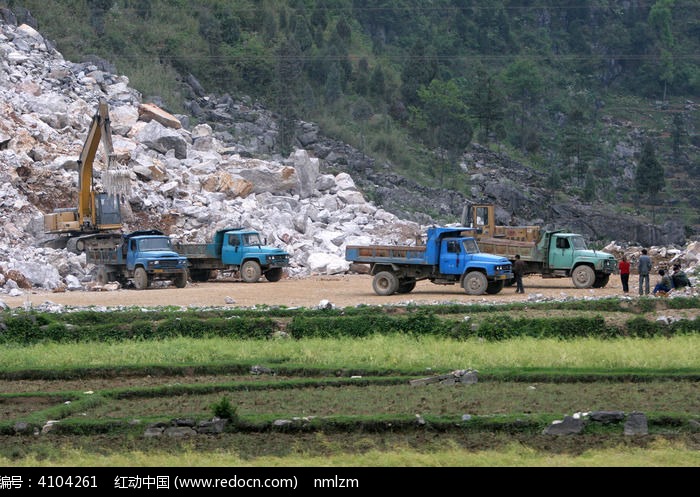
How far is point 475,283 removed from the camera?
115ft

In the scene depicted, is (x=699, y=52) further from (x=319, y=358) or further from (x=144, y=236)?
(x=319, y=358)

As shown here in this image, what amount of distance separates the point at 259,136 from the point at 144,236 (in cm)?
3299

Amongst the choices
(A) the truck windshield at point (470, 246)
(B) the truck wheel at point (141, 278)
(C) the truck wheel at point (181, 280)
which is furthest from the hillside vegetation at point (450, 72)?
(A) the truck windshield at point (470, 246)

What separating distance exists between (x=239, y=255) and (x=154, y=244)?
3403 millimetres

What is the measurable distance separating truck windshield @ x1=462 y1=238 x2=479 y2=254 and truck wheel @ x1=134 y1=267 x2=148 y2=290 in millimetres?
12357

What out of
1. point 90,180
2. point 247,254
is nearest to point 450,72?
point 90,180

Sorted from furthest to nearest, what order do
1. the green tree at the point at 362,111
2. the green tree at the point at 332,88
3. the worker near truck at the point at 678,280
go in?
1. the green tree at the point at 332,88
2. the green tree at the point at 362,111
3. the worker near truck at the point at 678,280

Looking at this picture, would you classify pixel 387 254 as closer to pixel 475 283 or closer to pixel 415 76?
pixel 475 283

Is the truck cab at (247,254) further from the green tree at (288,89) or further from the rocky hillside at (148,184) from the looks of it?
the green tree at (288,89)

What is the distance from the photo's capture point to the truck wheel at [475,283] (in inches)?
1374

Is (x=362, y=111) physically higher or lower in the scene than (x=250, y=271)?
higher

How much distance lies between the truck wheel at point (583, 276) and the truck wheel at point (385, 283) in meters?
6.83

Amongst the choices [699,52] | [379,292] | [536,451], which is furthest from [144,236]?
[699,52]

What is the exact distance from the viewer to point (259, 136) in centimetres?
7300
